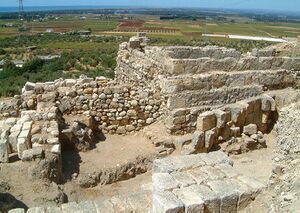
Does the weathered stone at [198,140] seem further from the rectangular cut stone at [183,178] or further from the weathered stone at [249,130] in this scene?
the rectangular cut stone at [183,178]

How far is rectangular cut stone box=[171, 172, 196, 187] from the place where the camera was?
15.7ft

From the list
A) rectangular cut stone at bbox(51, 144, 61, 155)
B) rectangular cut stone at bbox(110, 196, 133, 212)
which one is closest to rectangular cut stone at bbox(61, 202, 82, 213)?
rectangular cut stone at bbox(110, 196, 133, 212)

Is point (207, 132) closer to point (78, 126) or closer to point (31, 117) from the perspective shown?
point (78, 126)

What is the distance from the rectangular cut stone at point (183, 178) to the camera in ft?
15.7

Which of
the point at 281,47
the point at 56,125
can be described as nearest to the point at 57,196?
the point at 56,125

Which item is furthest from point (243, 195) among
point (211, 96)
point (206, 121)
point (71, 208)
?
point (211, 96)

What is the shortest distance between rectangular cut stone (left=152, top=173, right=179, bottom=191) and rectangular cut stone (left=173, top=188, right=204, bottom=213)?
10cm

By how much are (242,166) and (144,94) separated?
130 inches

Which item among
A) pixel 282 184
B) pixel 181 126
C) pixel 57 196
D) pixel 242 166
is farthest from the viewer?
pixel 181 126

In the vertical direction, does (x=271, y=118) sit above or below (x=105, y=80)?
below

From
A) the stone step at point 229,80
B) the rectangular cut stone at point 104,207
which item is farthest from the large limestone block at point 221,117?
the rectangular cut stone at point 104,207

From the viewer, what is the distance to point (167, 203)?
14.1 feet

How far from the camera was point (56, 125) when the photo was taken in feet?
28.0

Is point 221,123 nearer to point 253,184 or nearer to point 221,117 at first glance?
point 221,117
